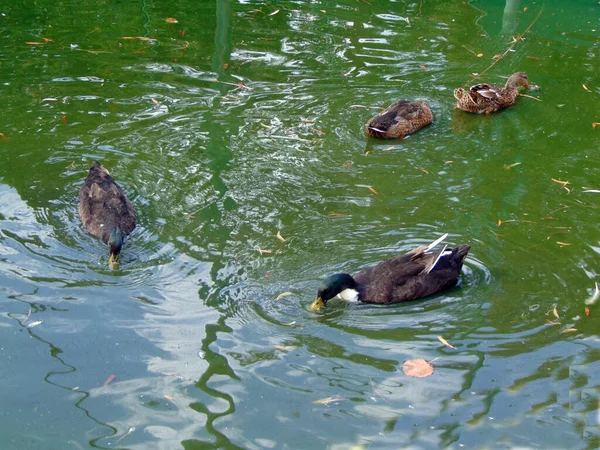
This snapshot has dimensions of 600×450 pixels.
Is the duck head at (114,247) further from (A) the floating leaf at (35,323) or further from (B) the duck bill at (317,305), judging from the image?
(B) the duck bill at (317,305)

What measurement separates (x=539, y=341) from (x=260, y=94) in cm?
582

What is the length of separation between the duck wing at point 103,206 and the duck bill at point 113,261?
0.35 metres

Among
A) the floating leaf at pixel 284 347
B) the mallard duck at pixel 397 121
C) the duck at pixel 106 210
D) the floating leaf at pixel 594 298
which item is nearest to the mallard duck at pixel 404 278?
the floating leaf at pixel 284 347

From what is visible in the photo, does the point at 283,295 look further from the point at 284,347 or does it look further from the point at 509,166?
the point at 509,166

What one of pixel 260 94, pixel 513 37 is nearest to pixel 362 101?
pixel 260 94

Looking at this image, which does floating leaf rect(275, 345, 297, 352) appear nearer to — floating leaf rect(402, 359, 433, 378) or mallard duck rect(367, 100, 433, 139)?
floating leaf rect(402, 359, 433, 378)

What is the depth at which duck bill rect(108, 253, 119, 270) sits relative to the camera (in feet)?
22.6

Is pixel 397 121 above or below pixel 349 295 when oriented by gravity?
above

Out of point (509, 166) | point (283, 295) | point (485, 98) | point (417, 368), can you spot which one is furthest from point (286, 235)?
point (485, 98)

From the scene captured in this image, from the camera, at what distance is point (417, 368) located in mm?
5676

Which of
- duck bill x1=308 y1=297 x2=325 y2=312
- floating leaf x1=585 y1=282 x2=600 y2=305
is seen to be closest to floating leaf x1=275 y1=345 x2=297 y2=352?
duck bill x1=308 y1=297 x2=325 y2=312

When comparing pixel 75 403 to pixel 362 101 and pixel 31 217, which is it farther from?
pixel 362 101

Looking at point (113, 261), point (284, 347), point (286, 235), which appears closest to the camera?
point (284, 347)

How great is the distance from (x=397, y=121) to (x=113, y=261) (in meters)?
4.09
